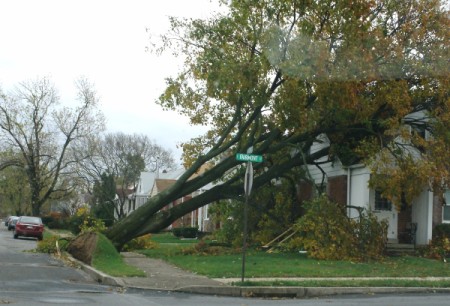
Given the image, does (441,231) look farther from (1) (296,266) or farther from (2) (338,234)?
(1) (296,266)

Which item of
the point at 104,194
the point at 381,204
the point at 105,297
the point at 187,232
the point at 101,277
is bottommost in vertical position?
the point at 105,297

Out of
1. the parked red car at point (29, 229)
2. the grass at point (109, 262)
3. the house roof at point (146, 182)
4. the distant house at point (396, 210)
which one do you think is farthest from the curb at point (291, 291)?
the house roof at point (146, 182)

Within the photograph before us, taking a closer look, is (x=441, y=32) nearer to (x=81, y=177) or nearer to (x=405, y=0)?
(x=405, y=0)

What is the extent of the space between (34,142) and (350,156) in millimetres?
46110

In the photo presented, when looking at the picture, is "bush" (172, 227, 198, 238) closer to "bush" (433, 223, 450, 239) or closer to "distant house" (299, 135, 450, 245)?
"distant house" (299, 135, 450, 245)

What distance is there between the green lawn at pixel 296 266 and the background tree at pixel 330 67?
2.80 metres

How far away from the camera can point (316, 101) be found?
23.6 m

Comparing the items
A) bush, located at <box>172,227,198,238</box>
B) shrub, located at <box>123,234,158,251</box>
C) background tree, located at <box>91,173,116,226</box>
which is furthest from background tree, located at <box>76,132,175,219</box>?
shrub, located at <box>123,234,158,251</box>

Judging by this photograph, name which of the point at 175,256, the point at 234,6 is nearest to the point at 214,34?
the point at 234,6

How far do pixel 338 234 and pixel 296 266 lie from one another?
3686mm

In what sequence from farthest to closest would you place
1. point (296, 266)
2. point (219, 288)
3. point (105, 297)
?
point (296, 266) < point (219, 288) < point (105, 297)

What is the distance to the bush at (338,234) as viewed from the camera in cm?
2284

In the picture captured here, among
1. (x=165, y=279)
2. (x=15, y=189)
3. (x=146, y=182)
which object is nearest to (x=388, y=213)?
(x=165, y=279)

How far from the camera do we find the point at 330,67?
21.7 meters
